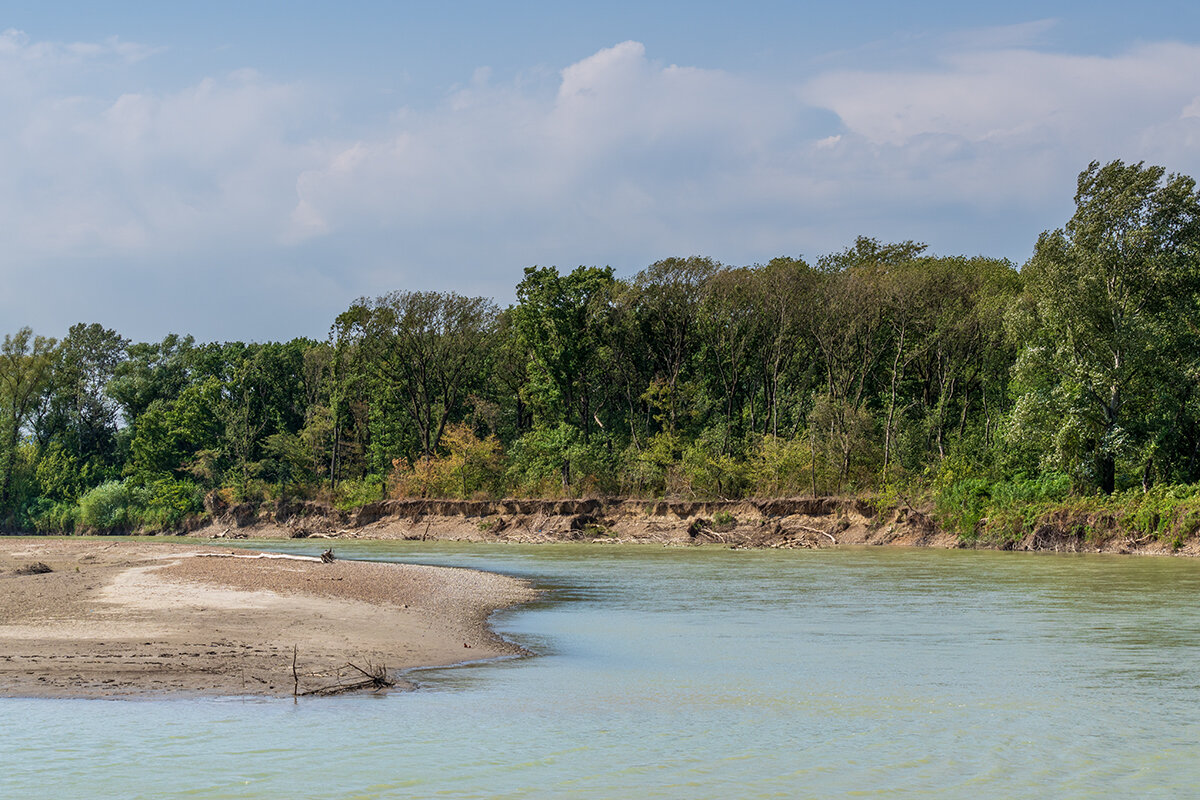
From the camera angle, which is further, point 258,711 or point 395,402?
point 395,402

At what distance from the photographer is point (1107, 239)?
48719 mm

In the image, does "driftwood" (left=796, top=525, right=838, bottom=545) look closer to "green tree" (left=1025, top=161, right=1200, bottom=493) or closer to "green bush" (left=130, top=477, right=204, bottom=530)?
"green tree" (left=1025, top=161, right=1200, bottom=493)

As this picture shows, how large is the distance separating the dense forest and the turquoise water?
2869 cm

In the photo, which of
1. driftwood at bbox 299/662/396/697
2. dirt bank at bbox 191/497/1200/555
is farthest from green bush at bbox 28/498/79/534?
driftwood at bbox 299/662/396/697

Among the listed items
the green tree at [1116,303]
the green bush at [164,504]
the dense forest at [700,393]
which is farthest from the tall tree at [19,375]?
the green tree at [1116,303]

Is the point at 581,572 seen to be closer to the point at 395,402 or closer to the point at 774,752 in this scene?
the point at 774,752

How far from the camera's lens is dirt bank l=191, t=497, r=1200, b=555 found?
47.9 meters

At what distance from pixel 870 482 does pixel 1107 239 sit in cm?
1926

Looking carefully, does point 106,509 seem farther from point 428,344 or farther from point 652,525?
point 652,525

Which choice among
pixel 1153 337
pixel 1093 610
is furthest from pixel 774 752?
pixel 1153 337

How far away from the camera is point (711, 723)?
13.0m

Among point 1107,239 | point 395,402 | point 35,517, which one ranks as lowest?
point 35,517

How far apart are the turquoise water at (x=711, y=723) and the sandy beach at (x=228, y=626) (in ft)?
3.33

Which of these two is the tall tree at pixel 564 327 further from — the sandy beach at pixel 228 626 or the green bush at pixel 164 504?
the sandy beach at pixel 228 626
